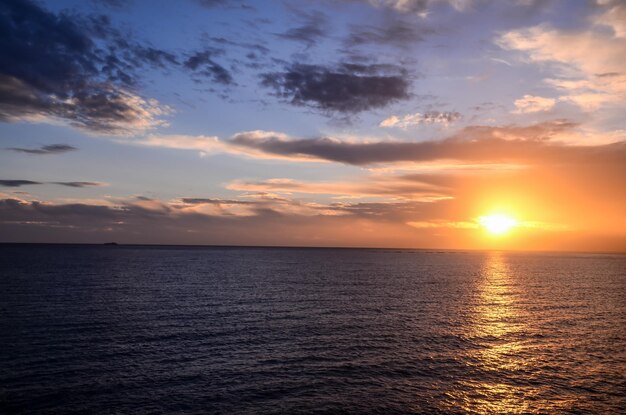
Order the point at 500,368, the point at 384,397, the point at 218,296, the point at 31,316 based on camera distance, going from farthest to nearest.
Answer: the point at 218,296
the point at 31,316
the point at 500,368
the point at 384,397

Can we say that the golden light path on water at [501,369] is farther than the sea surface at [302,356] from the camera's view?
Yes

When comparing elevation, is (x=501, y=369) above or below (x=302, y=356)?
below

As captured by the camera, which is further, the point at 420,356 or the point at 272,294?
the point at 272,294

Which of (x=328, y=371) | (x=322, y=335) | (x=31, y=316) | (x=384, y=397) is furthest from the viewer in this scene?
(x=31, y=316)

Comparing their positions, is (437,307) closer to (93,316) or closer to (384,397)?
(384,397)

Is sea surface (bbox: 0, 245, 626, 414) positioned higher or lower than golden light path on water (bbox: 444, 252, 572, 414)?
higher

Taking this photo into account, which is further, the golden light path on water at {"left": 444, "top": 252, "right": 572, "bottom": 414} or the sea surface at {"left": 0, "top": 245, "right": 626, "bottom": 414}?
the golden light path on water at {"left": 444, "top": 252, "right": 572, "bottom": 414}

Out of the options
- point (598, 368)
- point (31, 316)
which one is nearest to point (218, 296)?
point (31, 316)

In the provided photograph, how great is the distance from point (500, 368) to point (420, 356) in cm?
879

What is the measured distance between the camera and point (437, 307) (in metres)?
88.2

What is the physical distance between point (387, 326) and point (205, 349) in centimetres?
2942

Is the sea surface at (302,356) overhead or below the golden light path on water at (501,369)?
overhead

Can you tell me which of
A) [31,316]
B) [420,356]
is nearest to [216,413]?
[420,356]

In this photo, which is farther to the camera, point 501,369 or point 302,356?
point 302,356
